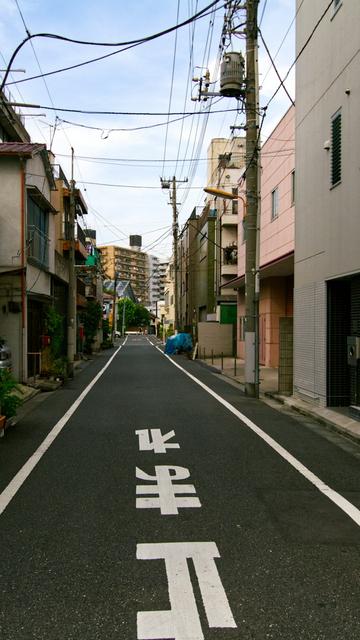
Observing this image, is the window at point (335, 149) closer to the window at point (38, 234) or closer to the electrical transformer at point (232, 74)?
the electrical transformer at point (232, 74)

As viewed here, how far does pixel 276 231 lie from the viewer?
2442cm

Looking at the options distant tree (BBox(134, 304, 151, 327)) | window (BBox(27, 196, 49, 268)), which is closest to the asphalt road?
window (BBox(27, 196, 49, 268))

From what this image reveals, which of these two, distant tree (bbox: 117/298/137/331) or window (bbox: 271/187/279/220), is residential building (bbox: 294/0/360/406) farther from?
distant tree (bbox: 117/298/137/331)

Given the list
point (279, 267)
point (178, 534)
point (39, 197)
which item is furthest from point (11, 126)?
point (178, 534)

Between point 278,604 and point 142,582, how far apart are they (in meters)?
0.95

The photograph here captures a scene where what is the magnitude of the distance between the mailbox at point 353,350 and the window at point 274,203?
46.8 ft

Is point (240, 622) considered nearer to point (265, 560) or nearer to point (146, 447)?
point (265, 560)

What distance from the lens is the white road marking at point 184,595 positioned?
3424mm

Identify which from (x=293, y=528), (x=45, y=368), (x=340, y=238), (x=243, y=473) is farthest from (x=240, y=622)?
(x=45, y=368)

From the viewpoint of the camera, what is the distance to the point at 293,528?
5184 millimetres

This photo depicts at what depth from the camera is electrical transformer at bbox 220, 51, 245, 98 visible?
15898 mm

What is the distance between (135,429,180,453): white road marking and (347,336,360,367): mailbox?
368 centimetres

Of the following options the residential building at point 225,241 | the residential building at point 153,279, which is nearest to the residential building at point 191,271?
the residential building at point 225,241

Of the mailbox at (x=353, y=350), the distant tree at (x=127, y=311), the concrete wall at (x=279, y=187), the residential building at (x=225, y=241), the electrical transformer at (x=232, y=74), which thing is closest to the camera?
the mailbox at (x=353, y=350)
